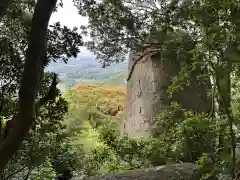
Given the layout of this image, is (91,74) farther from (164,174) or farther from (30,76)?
(30,76)

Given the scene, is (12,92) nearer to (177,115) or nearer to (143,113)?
(177,115)

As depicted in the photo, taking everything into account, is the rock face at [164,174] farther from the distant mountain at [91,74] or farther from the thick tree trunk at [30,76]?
the distant mountain at [91,74]

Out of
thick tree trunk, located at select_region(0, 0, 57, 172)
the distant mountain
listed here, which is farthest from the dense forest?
the distant mountain

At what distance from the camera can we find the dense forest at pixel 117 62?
254 cm

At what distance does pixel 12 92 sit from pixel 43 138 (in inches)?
31.2

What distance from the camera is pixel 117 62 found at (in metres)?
4.34

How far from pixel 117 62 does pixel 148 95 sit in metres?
1.88

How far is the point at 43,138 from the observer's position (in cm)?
399

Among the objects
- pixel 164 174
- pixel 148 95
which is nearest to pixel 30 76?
pixel 164 174

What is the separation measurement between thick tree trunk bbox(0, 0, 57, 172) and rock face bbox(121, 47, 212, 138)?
11.0ft

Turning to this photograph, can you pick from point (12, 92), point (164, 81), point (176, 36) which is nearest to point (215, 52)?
point (176, 36)

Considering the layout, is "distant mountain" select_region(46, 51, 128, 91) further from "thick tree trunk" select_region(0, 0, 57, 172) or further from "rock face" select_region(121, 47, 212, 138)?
"thick tree trunk" select_region(0, 0, 57, 172)

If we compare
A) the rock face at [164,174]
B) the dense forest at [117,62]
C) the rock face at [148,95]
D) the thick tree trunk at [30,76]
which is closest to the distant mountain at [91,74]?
the rock face at [148,95]

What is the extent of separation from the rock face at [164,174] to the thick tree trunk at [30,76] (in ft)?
5.36
